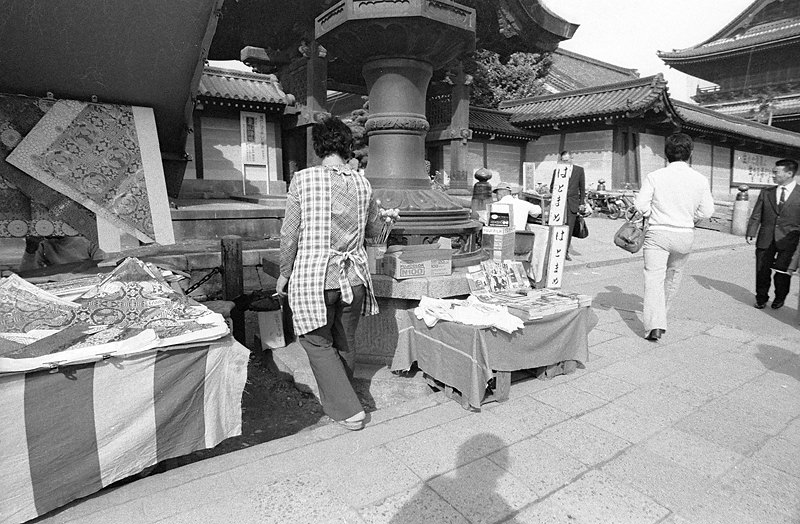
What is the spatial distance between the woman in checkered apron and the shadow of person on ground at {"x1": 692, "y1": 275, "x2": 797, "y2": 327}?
18.8 feet

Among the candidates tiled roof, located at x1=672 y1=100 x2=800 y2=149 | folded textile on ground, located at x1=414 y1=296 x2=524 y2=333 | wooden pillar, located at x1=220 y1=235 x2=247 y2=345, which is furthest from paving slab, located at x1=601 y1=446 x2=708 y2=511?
tiled roof, located at x1=672 y1=100 x2=800 y2=149

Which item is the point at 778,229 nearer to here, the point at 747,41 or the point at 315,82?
the point at 315,82

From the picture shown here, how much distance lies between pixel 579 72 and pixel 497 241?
90.3ft

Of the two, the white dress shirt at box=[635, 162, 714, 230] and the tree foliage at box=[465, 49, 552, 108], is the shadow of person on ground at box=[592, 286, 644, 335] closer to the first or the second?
the white dress shirt at box=[635, 162, 714, 230]

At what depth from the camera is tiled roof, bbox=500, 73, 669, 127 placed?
1714 centimetres

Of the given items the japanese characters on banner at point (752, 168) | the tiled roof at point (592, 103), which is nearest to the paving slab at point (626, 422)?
the tiled roof at point (592, 103)

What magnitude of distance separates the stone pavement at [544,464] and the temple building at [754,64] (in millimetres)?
29996

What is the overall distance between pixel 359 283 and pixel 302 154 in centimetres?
1234

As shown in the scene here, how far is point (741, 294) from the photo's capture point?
775 centimetres

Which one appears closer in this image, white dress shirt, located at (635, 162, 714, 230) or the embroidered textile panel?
the embroidered textile panel

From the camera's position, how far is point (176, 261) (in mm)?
6527

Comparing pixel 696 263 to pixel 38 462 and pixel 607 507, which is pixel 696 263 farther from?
pixel 38 462

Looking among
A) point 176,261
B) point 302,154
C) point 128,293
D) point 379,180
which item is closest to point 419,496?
point 128,293

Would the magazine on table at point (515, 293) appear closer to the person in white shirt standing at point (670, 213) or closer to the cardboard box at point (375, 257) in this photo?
the cardboard box at point (375, 257)
